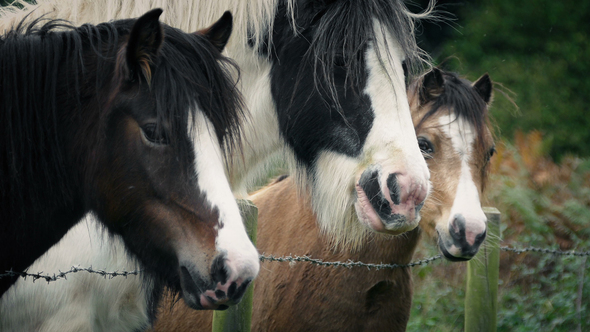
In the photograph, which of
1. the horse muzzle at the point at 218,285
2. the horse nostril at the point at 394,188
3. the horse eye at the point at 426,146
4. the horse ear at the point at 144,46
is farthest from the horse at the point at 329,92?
the horse muzzle at the point at 218,285

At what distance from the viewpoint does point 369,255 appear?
3539 mm

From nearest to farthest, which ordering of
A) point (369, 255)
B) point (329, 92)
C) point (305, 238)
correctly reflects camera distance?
1. point (329, 92)
2. point (369, 255)
3. point (305, 238)

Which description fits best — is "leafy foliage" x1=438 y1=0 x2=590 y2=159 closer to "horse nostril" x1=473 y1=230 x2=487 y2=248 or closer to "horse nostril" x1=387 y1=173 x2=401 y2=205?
"horse nostril" x1=473 y1=230 x2=487 y2=248

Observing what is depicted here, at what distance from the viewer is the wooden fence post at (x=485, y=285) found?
3.63m

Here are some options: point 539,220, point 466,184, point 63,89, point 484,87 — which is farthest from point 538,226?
point 63,89

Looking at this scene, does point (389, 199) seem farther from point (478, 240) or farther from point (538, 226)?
point (538, 226)

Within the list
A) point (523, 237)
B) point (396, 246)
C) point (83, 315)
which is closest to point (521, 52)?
point (523, 237)

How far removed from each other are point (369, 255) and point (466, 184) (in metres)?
0.75

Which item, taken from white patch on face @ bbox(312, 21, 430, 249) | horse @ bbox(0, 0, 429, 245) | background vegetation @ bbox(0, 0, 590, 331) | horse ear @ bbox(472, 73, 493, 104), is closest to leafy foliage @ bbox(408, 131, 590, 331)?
background vegetation @ bbox(0, 0, 590, 331)

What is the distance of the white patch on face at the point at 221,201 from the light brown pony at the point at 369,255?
4.71 ft

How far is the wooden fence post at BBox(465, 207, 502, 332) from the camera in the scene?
3629mm

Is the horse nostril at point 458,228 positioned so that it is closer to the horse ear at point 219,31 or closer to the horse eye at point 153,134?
the horse ear at point 219,31

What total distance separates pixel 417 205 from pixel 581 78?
11366mm

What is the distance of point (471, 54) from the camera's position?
1339 cm
